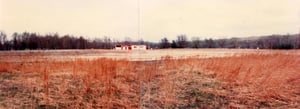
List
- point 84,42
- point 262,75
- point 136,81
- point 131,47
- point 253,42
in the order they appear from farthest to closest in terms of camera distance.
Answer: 1. point 253,42
2. point 262,75
3. point 136,81
4. point 84,42
5. point 131,47

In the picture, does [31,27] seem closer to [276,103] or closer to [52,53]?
[52,53]

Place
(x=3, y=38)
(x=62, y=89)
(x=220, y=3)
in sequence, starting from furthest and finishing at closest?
(x=220, y=3)
(x=62, y=89)
(x=3, y=38)

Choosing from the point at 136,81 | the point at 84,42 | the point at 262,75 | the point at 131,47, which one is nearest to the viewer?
the point at 131,47

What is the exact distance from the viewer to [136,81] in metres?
5.18

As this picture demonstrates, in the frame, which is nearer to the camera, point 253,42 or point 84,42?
point 84,42

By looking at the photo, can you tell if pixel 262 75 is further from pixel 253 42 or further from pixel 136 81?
pixel 136 81

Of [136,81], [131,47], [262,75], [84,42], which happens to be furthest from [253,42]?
[84,42]

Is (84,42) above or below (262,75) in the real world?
above

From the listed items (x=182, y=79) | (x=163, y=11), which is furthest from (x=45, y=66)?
(x=182, y=79)

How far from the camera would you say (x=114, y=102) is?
438 cm

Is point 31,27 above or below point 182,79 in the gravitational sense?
above

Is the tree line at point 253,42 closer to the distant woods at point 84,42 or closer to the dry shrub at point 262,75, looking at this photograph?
the distant woods at point 84,42

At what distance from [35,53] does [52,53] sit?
19.3 inches

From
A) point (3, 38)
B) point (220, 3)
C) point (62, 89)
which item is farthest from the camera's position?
point (220, 3)
